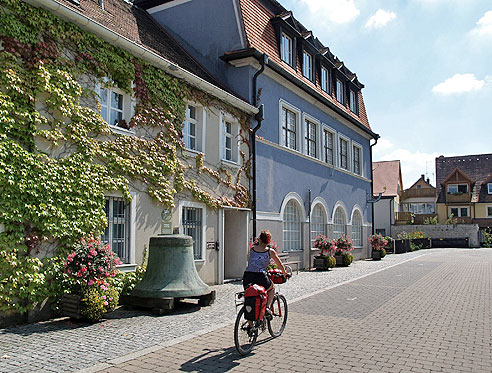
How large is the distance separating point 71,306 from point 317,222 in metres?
14.5

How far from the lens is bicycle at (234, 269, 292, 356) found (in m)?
6.48

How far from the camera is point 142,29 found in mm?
15297

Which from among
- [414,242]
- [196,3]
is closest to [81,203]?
[196,3]

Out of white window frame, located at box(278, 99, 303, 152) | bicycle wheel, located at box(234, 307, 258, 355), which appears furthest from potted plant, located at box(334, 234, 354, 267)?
bicycle wheel, located at box(234, 307, 258, 355)

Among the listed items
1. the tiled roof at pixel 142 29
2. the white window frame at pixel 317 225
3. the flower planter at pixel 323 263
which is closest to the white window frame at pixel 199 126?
the tiled roof at pixel 142 29

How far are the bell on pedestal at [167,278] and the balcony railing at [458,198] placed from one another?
55.8 m

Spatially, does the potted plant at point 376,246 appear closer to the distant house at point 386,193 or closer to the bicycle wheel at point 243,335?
the bicycle wheel at point 243,335

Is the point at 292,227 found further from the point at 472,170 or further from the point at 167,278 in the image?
the point at 472,170

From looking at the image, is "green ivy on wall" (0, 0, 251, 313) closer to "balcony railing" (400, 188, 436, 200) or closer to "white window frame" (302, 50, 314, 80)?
"white window frame" (302, 50, 314, 80)

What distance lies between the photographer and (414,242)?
4172 cm

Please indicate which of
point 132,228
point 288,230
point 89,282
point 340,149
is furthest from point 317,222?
point 89,282

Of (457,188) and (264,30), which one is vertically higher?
(264,30)

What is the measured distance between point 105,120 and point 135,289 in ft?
12.3

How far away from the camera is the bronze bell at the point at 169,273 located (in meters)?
9.53
